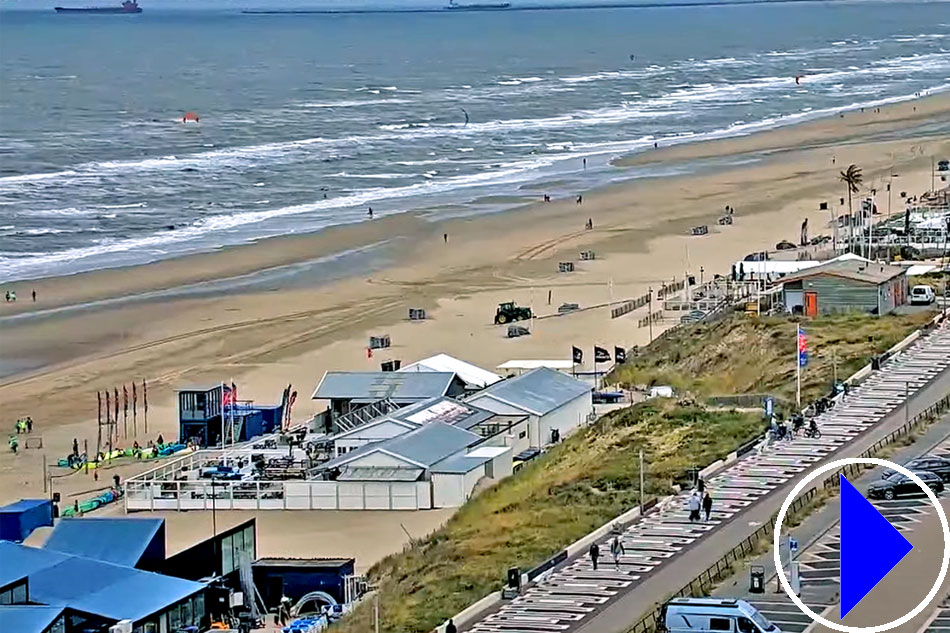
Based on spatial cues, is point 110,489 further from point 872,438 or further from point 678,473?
point 872,438

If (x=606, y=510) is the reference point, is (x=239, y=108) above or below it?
above

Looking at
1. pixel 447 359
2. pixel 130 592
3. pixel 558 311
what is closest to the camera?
pixel 130 592

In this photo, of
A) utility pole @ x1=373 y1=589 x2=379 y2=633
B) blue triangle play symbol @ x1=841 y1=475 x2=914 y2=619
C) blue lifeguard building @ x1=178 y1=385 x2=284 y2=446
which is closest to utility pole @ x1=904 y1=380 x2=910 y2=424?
blue triangle play symbol @ x1=841 y1=475 x2=914 y2=619

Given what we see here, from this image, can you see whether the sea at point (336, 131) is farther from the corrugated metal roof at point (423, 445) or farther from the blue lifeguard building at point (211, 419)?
the corrugated metal roof at point (423, 445)

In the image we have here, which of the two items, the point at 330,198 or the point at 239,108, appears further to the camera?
the point at 239,108

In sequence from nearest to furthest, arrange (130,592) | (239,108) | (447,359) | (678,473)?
(130,592)
(678,473)
(447,359)
(239,108)

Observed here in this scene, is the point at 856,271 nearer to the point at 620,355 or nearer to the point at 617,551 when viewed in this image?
the point at 620,355

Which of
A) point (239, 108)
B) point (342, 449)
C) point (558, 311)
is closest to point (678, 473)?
point (342, 449)
